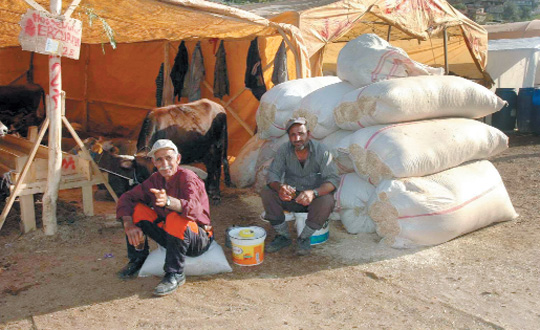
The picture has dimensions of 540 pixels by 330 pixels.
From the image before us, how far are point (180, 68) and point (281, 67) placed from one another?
241 cm

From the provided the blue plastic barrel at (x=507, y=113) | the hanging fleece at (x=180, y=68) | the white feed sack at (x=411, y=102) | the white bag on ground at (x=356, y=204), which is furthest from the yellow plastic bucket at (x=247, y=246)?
the blue plastic barrel at (x=507, y=113)

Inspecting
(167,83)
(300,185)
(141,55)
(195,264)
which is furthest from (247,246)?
(141,55)

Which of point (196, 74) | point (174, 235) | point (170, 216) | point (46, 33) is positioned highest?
point (46, 33)

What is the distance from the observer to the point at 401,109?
435 cm

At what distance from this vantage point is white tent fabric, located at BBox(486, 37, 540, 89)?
39.0 ft

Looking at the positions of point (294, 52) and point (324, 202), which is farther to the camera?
point (294, 52)

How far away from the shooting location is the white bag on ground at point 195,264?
3.73 metres

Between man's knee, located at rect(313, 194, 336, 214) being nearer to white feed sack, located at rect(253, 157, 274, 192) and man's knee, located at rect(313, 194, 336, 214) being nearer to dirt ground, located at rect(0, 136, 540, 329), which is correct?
dirt ground, located at rect(0, 136, 540, 329)

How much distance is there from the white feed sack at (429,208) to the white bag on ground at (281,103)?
70.7 inches

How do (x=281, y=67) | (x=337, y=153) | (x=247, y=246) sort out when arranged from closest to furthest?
(x=247, y=246) → (x=337, y=153) → (x=281, y=67)

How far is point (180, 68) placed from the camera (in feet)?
28.2

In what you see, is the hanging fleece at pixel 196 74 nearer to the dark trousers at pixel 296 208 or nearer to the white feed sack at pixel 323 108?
the white feed sack at pixel 323 108

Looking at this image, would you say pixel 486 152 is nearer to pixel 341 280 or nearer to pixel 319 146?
pixel 319 146

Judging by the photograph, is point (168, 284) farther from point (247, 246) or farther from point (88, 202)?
point (88, 202)
